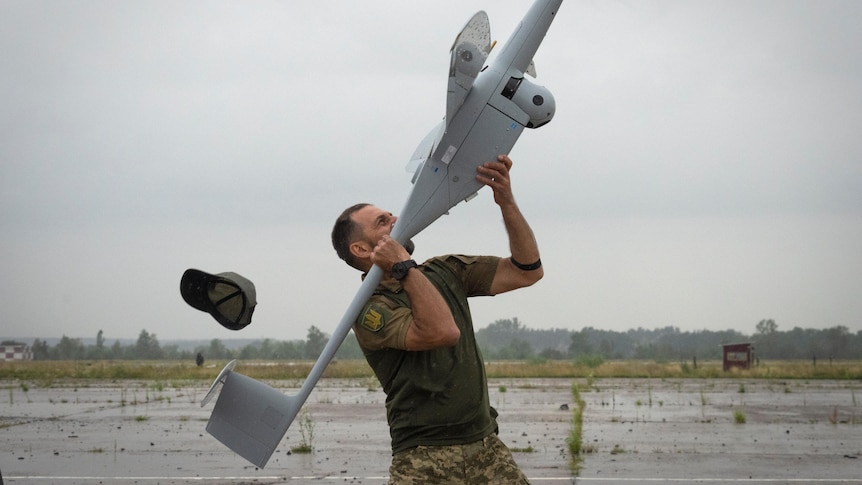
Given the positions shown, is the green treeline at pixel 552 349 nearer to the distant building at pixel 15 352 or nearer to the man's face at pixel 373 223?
the distant building at pixel 15 352

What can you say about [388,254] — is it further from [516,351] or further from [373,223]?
[516,351]

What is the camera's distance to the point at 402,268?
14.0 ft

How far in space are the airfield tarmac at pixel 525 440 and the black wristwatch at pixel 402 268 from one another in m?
7.86

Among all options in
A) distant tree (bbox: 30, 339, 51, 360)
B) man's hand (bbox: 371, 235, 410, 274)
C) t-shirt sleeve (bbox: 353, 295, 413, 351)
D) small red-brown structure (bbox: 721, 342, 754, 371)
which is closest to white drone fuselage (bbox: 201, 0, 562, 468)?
t-shirt sleeve (bbox: 353, 295, 413, 351)

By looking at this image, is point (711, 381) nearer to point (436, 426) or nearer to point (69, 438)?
point (69, 438)

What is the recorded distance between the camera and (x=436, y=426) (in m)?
4.41

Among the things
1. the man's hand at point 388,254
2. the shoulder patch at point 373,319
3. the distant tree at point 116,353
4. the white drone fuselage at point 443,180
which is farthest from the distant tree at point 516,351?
the man's hand at point 388,254

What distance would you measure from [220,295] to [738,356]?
4654 cm

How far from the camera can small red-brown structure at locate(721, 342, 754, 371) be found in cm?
4706

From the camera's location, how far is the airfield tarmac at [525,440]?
40.1 feet

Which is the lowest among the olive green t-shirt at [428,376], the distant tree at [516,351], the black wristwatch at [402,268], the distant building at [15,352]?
the olive green t-shirt at [428,376]

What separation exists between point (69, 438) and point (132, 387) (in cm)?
1875

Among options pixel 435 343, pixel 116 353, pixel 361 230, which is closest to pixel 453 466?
pixel 435 343

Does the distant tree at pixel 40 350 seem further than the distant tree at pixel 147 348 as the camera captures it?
No
